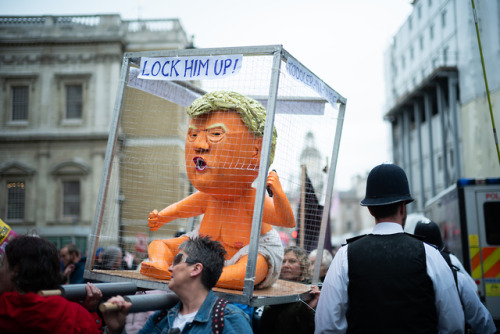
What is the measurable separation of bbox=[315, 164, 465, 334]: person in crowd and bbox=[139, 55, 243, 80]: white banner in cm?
146

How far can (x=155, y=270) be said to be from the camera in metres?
3.76

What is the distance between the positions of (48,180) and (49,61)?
519 centimetres

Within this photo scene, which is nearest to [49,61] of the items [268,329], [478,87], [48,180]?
[48,180]

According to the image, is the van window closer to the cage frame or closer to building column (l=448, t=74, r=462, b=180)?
the cage frame

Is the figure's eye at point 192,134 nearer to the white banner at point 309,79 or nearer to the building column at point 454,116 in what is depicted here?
the white banner at point 309,79

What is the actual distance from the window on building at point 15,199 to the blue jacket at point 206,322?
1456 centimetres

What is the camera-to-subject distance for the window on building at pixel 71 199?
22.2 metres

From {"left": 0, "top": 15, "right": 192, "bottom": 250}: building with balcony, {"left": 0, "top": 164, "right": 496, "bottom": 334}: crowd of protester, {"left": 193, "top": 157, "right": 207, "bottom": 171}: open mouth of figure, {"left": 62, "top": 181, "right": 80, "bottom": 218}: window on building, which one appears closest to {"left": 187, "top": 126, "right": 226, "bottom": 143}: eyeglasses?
{"left": 193, "top": 157, "right": 207, "bottom": 171}: open mouth of figure

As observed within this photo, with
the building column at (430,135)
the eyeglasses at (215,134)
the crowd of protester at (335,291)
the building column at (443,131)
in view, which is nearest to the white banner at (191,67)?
the eyeglasses at (215,134)

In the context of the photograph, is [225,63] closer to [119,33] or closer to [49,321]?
[49,321]

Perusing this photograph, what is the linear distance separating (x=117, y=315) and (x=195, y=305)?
1.43ft

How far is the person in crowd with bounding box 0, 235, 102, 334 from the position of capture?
2436 mm

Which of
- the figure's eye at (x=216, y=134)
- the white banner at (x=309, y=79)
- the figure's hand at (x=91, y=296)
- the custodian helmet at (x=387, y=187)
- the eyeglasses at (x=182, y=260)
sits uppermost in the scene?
the white banner at (x=309, y=79)

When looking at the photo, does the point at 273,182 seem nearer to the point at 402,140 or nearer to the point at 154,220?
the point at 154,220
